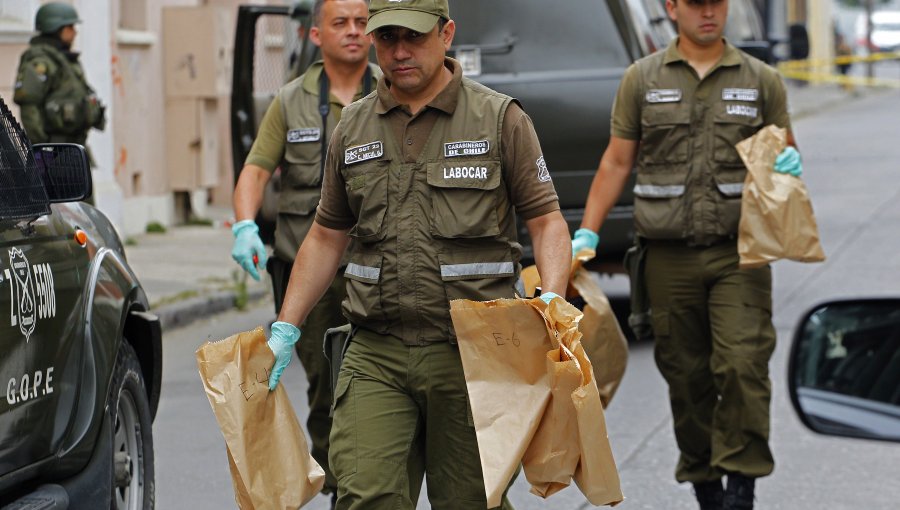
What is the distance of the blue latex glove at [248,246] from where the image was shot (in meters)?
6.10

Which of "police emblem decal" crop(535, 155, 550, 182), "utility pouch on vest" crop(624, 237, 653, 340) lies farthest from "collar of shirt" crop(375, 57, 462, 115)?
"utility pouch on vest" crop(624, 237, 653, 340)

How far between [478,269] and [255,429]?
711 millimetres

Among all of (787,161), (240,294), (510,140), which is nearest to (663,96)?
(787,161)

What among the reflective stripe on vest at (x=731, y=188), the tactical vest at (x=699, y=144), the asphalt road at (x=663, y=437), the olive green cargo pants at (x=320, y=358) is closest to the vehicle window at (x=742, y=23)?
the asphalt road at (x=663, y=437)

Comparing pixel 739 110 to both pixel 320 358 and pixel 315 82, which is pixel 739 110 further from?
pixel 320 358

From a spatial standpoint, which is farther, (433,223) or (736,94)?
(736,94)

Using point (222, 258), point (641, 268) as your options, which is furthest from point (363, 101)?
point (222, 258)

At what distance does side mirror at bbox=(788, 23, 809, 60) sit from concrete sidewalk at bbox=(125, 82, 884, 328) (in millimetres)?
5210

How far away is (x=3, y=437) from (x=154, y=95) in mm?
13606

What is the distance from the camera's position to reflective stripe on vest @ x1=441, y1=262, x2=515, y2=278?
174 inches

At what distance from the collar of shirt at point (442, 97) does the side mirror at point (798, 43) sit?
35.9ft

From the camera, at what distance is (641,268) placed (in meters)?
6.21

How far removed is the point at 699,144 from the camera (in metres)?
5.95

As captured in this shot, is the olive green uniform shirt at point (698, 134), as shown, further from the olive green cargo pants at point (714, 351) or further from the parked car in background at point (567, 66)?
the parked car in background at point (567, 66)
